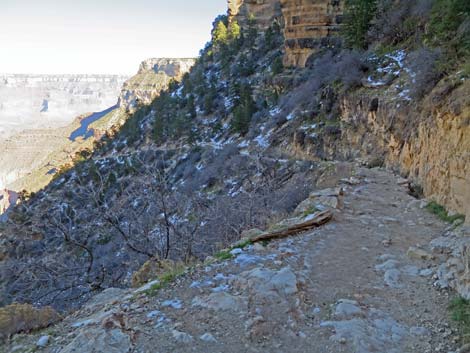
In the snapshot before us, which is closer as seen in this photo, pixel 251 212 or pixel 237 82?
pixel 251 212

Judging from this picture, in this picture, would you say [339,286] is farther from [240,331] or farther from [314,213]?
[314,213]

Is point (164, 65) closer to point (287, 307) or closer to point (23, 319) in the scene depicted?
point (23, 319)

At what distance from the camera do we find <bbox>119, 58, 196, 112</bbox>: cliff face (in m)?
119

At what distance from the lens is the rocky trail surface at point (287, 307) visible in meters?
3.60

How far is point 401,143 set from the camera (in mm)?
10875

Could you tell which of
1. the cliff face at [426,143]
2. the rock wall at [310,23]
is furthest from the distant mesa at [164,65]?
the cliff face at [426,143]

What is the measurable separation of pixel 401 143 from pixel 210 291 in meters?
8.27

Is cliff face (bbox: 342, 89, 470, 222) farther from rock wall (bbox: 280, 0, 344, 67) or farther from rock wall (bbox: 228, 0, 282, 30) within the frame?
rock wall (bbox: 228, 0, 282, 30)

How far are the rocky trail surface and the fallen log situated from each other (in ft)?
0.53

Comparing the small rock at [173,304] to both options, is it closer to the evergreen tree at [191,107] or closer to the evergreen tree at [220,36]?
the evergreen tree at [191,107]

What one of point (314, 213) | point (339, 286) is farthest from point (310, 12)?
point (339, 286)

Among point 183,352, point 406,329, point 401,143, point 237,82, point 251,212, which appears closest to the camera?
point 183,352

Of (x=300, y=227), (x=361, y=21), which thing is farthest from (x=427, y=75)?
(x=361, y=21)

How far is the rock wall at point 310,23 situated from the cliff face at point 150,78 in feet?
277
